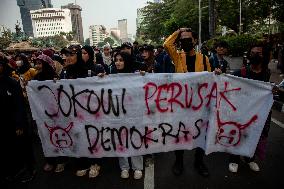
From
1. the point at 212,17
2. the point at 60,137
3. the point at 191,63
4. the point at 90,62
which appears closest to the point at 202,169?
the point at 191,63

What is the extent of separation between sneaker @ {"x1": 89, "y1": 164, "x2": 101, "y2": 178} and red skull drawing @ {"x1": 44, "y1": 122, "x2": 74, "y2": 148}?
0.47 m

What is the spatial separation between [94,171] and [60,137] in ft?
2.21

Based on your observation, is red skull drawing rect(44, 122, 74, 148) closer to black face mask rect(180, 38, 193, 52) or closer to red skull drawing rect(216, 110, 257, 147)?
black face mask rect(180, 38, 193, 52)

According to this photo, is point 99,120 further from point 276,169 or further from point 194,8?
point 194,8

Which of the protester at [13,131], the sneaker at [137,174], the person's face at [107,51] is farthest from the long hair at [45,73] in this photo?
the person's face at [107,51]

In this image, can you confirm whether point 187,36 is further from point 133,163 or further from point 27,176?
point 27,176

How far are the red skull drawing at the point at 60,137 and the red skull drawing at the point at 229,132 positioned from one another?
6.64 feet

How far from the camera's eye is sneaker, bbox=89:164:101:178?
13.7ft

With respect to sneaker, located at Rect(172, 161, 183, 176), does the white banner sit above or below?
Answer: above

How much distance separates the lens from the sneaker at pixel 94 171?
165 inches

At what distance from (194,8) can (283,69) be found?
94.4ft

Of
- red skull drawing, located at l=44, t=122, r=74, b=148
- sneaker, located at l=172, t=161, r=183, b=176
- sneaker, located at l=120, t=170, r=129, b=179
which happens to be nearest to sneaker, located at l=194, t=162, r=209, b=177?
sneaker, located at l=172, t=161, r=183, b=176

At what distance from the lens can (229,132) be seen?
4.00 metres

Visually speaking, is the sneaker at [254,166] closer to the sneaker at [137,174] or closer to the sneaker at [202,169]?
the sneaker at [202,169]
